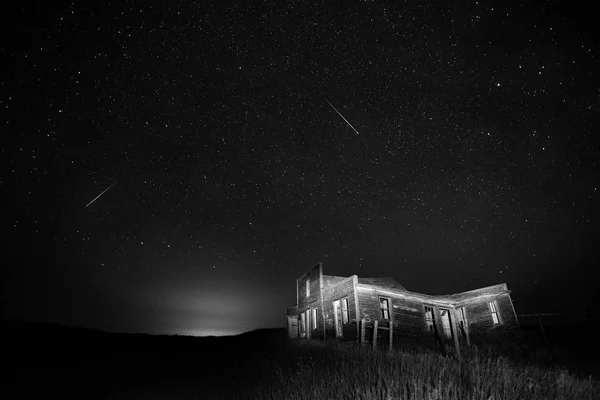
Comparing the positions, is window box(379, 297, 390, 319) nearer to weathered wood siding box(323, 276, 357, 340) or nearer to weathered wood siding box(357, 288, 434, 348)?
weathered wood siding box(357, 288, 434, 348)

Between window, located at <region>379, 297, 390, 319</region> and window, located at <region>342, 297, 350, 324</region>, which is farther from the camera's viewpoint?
window, located at <region>379, 297, 390, 319</region>

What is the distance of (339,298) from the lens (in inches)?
824

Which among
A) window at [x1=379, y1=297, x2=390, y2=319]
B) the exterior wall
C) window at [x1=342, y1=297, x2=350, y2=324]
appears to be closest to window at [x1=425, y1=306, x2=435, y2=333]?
window at [x1=379, y1=297, x2=390, y2=319]

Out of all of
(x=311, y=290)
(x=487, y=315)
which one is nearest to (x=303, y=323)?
A: (x=311, y=290)

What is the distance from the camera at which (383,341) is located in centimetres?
1881

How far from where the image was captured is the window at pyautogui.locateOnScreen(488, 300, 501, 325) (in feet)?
76.1

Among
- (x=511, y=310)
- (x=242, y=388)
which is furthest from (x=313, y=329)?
(x=242, y=388)

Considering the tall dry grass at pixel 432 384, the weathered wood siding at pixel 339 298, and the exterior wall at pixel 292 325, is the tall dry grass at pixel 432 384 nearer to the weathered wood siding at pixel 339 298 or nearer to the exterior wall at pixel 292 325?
the weathered wood siding at pixel 339 298

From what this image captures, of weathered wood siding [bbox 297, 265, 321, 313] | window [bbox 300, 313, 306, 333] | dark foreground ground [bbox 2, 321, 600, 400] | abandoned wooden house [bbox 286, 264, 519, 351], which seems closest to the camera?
dark foreground ground [bbox 2, 321, 600, 400]

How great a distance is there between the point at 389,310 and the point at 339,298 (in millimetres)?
3575

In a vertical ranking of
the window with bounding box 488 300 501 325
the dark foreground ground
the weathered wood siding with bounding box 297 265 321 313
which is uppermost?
the weathered wood siding with bounding box 297 265 321 313

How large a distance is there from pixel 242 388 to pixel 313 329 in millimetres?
17878

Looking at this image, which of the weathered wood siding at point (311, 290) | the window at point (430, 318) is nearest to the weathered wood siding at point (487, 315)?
the window at point (430, 318)

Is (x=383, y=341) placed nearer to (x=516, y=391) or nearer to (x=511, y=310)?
(x=511, y=310)
